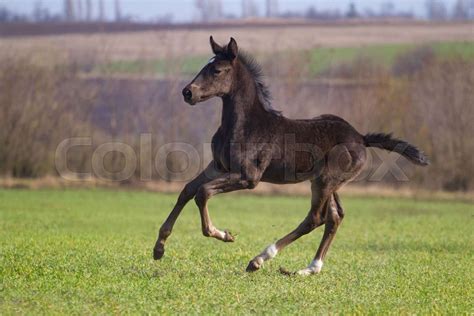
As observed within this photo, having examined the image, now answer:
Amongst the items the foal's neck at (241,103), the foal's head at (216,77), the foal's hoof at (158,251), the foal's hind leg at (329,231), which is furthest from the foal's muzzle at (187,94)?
the foal's hind leg at (329,231)

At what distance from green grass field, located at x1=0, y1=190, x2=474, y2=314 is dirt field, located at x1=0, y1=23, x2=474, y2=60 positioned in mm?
22766

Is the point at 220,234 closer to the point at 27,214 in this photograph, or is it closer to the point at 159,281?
the point at 159,281

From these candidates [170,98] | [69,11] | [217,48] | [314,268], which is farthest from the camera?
[69,11]

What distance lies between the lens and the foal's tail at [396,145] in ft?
43.0

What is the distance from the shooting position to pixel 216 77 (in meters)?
12.1

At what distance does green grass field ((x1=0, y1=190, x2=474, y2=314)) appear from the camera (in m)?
9.81

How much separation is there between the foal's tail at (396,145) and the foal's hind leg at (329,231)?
0.94m

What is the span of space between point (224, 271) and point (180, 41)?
35865 millimetres

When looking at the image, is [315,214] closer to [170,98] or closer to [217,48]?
[217,48]

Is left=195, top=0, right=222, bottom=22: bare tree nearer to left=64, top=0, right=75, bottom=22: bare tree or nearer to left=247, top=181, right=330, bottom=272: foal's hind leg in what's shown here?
left=64, top=0, right=75, bottom=22: bare tree

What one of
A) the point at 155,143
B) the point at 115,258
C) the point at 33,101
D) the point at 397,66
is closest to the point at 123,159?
the point at 155,143

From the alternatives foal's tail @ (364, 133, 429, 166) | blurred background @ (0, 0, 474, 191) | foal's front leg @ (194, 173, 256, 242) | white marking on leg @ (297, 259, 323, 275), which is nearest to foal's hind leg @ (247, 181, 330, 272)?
white marking on leg @ (297, 259, 323, 275)

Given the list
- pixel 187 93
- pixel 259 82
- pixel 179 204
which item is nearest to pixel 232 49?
pixel 259 82

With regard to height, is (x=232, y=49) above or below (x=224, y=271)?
above
